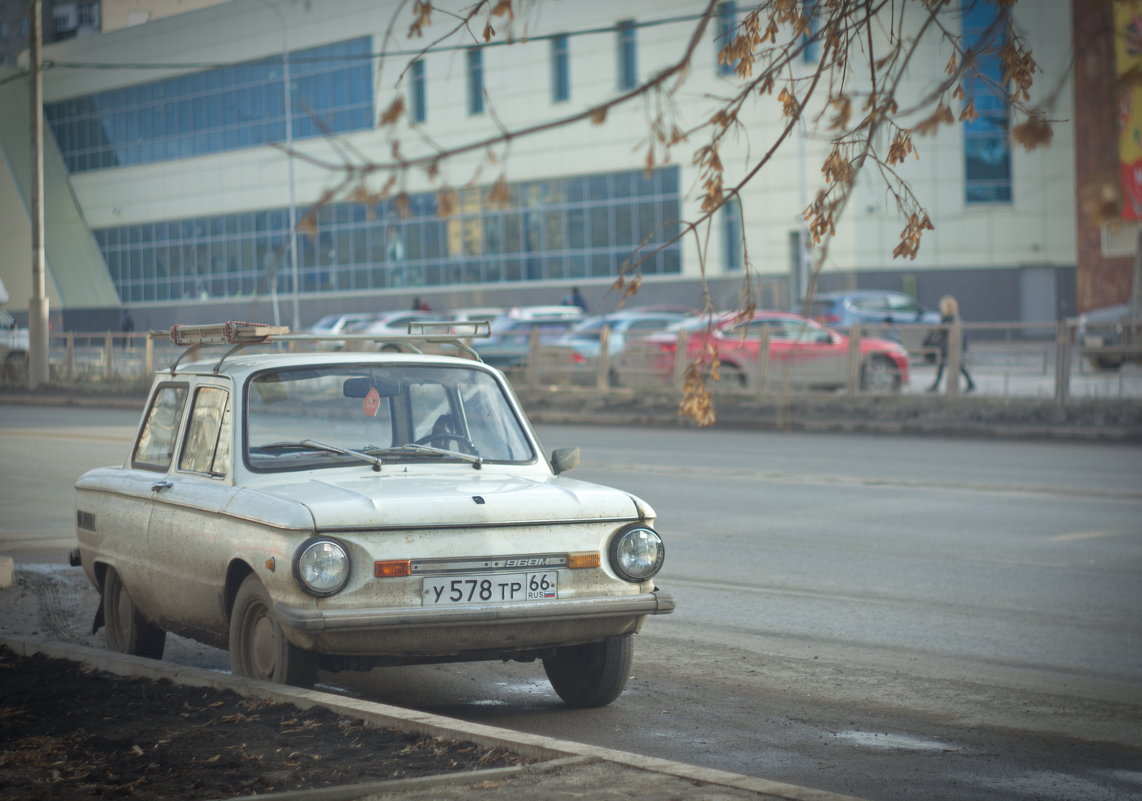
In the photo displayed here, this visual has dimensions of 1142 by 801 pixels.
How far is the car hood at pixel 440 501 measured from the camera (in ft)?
18.1

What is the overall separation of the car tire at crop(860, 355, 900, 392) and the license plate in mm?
19514

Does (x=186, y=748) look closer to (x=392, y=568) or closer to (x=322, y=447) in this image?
Result: (x=392, y=568)

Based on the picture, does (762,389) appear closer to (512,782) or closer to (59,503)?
(59,503)

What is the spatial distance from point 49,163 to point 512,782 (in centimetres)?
8080

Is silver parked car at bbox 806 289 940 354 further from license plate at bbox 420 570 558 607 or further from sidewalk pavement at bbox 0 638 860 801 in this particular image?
sidewalk pavement at bbox 0 638 860 801

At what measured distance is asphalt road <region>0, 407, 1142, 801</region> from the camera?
558 centimetres

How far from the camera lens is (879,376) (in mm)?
24766

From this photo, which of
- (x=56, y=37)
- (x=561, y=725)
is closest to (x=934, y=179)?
(x=561, y=725)

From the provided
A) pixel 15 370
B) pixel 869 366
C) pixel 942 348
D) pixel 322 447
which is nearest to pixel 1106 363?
pixel 942 348

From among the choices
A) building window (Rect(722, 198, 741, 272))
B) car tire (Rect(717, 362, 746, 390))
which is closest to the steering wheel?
car tire (Rect(717, 362, 746, 390))

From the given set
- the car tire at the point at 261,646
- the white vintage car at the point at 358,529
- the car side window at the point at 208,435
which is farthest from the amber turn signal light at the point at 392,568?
the car side window at the point at 208,435

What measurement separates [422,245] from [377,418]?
60.9m

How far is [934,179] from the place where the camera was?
2151 inches

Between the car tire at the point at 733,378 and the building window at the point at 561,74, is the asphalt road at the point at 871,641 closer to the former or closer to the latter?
the car tire at the point at 733,378
